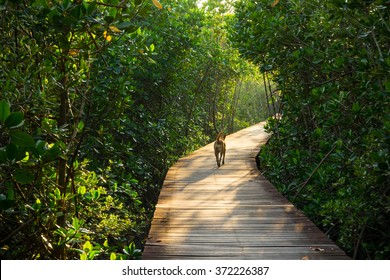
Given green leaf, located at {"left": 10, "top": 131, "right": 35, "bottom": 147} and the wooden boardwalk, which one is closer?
green leaf, located at {"left": 10, "top": 131, "right": 35, "bottom": 147}

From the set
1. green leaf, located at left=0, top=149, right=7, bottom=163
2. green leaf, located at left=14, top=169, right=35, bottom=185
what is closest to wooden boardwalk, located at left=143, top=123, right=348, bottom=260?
green leaf, located at left=14, top=169, right=35, bottom=185

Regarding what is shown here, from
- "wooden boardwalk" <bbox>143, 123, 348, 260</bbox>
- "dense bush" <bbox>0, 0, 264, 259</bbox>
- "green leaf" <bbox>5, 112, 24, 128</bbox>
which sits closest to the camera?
"green leaf" <bbox>5, 112, 24, 128</bbox>

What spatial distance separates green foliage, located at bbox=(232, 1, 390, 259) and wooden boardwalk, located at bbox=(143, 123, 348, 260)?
440mm

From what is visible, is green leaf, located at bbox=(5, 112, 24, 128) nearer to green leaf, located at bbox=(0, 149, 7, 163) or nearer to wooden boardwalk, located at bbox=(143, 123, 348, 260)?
green leaf, located at bbox=(0, 149, 7, 163)

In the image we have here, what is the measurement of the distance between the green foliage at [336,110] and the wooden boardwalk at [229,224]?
1.45 ft

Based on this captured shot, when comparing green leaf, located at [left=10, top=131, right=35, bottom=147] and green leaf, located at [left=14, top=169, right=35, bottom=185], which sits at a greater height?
green leaf, located at [left=10, top=131, right=35, bottom=147]

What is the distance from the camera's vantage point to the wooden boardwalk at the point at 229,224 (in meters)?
3.69

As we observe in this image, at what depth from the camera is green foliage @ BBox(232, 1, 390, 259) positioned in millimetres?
4082

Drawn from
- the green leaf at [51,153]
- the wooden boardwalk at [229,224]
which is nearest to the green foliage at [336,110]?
the wooden boardwalk at [229,224]

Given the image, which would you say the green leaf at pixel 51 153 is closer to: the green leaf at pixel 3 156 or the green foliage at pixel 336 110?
the green leaf at pixel 3 156

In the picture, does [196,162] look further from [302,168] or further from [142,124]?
[302,168]

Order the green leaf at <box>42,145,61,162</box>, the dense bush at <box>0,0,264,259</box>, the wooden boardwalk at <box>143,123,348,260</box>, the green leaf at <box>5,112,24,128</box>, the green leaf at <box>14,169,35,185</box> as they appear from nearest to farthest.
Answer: the green leaf at <box>5,112,24,128</box>
the green leaf at <box>14,169,35,185</box>
the green leaf at <box>42,145,61,162</box>
the dense bush at <box>0,0,264,259</box>
the wooden boardwalk at <box>143,123,348,260</box>

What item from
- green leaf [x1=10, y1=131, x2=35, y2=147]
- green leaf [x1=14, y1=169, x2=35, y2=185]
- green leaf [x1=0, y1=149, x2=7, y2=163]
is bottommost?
green leaf [x1=14, y1=169, x2=35, y2=185]

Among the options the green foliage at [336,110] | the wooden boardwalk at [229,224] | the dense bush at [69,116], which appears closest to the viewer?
the dense bush at [69,116]
